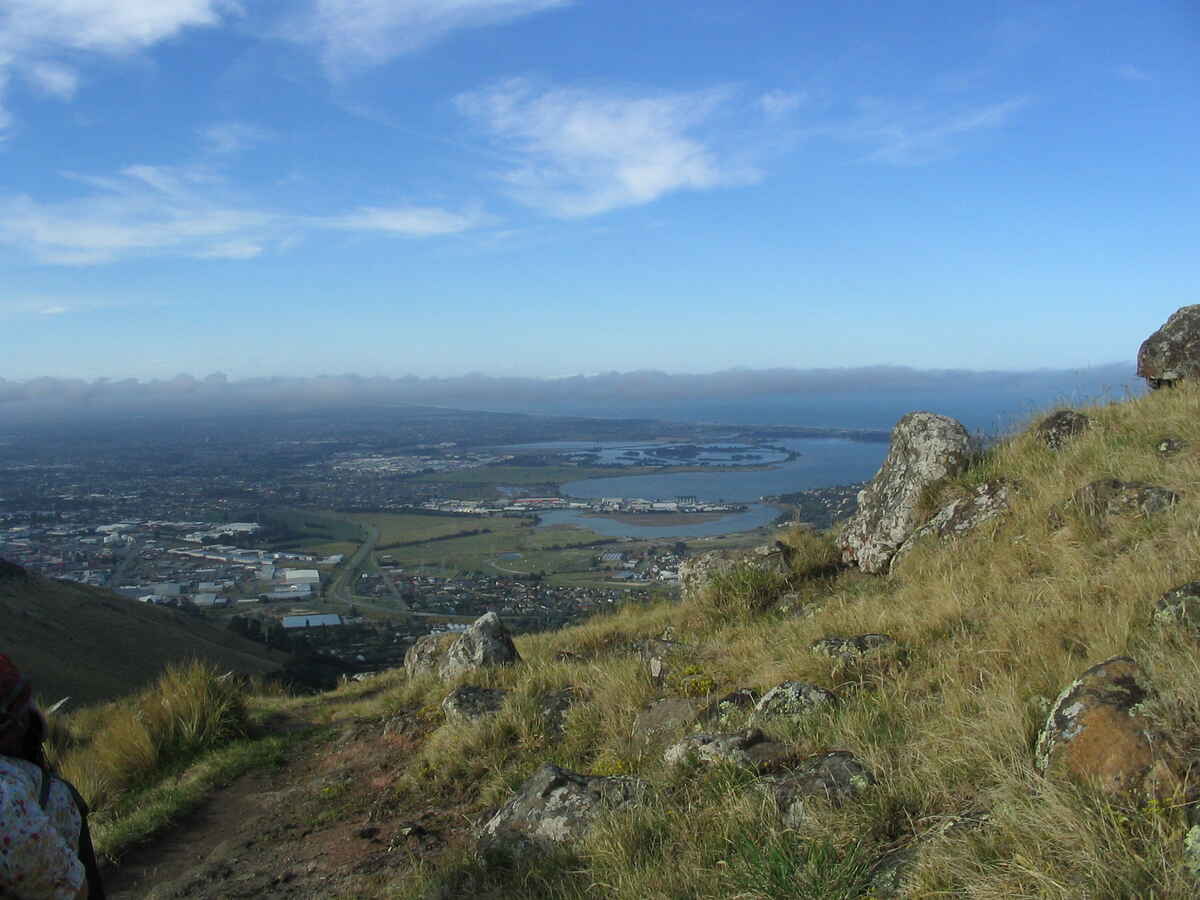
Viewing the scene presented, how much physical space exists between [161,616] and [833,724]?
30838mm

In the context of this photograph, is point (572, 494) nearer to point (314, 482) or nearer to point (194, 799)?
point (314, 482)

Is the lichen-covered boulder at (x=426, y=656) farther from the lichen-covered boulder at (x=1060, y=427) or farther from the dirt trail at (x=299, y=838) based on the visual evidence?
the lichen-covered boulder at (x=1060, y=427)

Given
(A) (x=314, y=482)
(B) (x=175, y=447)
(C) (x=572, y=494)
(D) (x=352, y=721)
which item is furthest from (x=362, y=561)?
(B) (x=175, y=447)

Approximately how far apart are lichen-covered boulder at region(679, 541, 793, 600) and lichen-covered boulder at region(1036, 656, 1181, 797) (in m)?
6.11

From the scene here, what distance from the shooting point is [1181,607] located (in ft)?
13.7

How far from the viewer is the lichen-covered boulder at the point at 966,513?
842 centimetres

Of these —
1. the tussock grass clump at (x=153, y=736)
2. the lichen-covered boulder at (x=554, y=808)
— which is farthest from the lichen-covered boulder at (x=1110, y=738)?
the tussock grass clump at (x=153, y=736)

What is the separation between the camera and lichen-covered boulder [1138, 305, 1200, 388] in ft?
34.6

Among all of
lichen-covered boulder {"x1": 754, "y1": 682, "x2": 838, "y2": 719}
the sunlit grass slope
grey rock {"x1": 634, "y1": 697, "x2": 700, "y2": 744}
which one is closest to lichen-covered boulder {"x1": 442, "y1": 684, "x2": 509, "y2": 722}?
the sunlit grass slope

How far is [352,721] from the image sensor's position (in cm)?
938

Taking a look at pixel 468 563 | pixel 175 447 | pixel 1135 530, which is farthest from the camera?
pixel 175 447

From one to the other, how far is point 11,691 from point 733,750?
3475 millimetres

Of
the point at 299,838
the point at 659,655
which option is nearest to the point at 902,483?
the point at 659,655

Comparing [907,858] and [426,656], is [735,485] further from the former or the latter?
[907,858]
